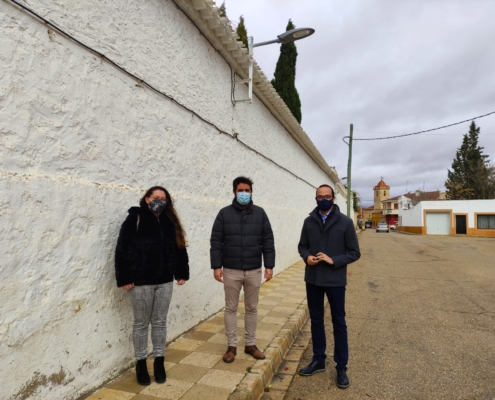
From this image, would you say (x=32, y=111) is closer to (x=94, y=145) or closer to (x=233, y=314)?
(x=94, y=145)

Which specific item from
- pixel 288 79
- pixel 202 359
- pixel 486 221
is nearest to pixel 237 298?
pixel 202 359

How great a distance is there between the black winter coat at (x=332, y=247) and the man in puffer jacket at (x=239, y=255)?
0.47m

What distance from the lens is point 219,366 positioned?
136 inches

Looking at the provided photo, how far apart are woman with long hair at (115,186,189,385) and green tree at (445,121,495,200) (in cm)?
5065

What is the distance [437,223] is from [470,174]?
1512 cm

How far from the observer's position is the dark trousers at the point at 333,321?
11.2ft

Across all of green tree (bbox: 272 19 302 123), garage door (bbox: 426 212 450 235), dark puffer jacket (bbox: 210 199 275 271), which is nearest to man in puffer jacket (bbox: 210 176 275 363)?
dark puffer jacket (bbox: 210 199 275 271)

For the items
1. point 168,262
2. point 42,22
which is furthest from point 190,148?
point 42,22

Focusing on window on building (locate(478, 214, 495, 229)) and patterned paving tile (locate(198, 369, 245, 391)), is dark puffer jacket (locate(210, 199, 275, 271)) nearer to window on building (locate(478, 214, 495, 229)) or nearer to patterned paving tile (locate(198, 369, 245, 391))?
patterned paving tile (locate(198, 369, 245, 391))

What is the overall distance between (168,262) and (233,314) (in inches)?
38.5

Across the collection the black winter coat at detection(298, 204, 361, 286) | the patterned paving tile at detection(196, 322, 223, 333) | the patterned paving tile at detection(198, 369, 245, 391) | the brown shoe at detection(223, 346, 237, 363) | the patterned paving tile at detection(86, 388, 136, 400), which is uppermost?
the black winter coat at detection(298, 204, 361, 286)

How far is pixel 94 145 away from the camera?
2951 mm

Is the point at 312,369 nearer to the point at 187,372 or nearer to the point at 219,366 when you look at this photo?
the point at 219,366

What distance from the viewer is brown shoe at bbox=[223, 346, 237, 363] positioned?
353 cm
